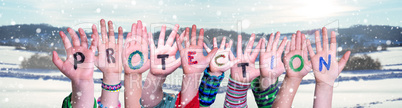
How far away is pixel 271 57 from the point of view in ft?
12.1

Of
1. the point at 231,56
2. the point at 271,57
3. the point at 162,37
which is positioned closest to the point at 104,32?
the point at 162,37

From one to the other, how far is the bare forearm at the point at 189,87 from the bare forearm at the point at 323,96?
4.06ft

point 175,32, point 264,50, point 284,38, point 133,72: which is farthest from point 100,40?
point 284,38

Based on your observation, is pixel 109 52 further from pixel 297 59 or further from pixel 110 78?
pixel 297 59

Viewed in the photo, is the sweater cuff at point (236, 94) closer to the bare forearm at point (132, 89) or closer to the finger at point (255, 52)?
the finger at point (255, 52)

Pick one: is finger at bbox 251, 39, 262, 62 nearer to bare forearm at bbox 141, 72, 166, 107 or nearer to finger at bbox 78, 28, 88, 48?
bare forearm at bbox 141, 72, 166, 107

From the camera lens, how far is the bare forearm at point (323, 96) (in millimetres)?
3269

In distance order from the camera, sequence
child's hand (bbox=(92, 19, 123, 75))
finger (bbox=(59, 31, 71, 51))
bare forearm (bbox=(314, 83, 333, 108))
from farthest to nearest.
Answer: child's hand (bbox=(92, 19, 123, 75)) < bare forearm (bbox=(314, 83, 333, 108)) < finger (bbox=(59, 31, 71, 51))

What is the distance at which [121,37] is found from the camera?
3.46 m

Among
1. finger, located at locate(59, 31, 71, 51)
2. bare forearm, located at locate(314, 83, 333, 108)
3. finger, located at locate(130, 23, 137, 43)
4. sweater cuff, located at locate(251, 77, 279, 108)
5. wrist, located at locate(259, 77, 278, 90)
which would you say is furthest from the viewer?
sweater cuff, located at locate(251, 77, 279, 108)

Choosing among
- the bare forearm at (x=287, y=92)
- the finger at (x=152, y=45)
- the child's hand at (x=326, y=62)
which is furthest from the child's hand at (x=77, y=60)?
the child's hand at (x=326, y=62)

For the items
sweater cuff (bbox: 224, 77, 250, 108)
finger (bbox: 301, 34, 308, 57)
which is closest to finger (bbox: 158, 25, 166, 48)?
sweater cuff (bbox: 224, 77, 250, 108)

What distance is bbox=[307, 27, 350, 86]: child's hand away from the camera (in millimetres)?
3348

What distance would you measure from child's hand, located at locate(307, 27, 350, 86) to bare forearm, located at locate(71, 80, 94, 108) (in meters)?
2.28
